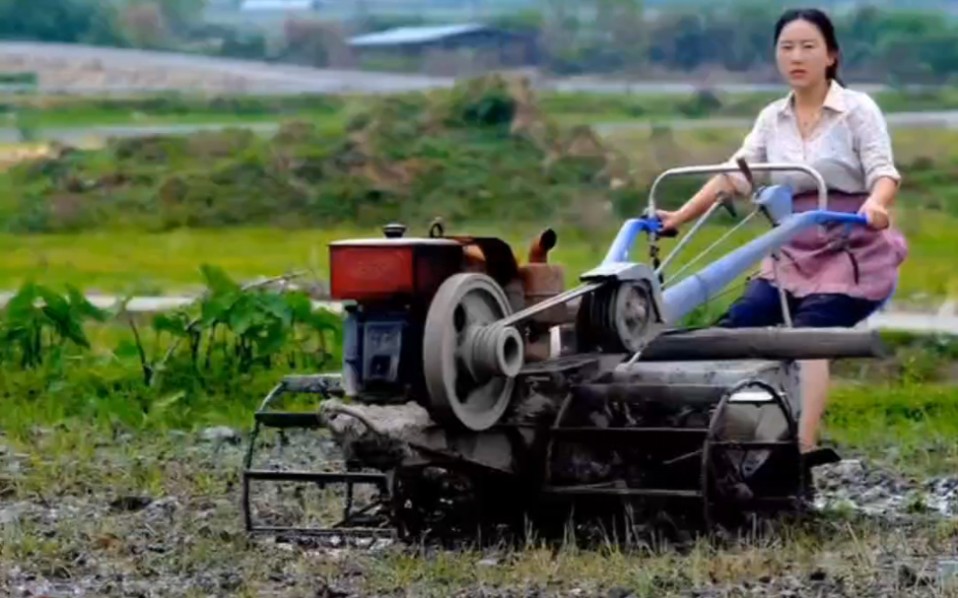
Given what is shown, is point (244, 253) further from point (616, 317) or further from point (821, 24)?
point (616, 317)

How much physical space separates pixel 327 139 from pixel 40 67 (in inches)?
1057

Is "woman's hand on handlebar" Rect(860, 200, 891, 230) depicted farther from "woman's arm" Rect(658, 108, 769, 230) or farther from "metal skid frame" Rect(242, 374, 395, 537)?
"metal skid frame" Rect(242, 374, 395, 537)

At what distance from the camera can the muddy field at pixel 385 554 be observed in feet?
23.4

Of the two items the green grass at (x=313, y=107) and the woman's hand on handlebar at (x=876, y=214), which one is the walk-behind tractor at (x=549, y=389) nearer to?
the woman's hand on handlebar at (x=876, y=214)

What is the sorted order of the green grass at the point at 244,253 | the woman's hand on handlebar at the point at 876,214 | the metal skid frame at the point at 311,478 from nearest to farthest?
1. the metal skid frame at the point at 311,478
2. the woman's hand on handlebar at the point at 876,214
3. the green grass at the point at 244,253

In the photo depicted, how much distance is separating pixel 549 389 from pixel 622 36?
47.4 m

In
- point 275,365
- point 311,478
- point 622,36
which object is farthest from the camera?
point 622,36

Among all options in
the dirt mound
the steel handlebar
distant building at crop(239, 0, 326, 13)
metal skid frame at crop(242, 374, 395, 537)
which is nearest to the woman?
the steel handlebar

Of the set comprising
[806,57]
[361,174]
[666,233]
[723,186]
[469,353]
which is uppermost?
[806,57]

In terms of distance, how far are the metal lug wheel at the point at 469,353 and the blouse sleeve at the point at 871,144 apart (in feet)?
5.55

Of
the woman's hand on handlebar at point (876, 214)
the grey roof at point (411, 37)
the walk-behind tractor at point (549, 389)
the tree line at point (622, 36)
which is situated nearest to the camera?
the walk-behind tractor at point (549, 389)

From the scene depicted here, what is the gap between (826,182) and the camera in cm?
878

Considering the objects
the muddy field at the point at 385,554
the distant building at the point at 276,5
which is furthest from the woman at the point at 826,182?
the distant building at the point at 276,5

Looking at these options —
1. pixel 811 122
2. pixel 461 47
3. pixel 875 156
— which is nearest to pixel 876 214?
pixel 875 156
